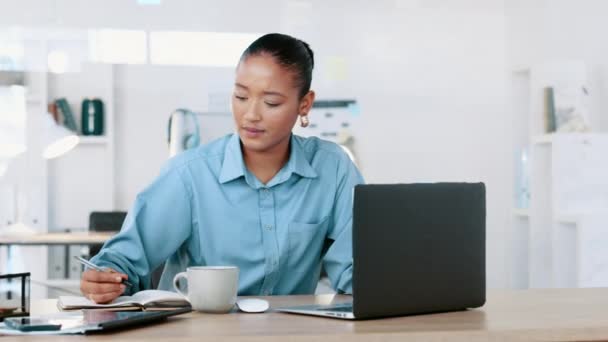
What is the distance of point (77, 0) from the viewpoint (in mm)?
5895

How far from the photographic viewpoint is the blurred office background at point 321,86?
5.75 m

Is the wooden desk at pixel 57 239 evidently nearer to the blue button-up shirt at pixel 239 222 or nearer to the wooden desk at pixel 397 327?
the blue button-up shirt at pixel 239 222

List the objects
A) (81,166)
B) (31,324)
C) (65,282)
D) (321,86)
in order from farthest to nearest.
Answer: (321,86), (81,166), (65,282), (31,324)

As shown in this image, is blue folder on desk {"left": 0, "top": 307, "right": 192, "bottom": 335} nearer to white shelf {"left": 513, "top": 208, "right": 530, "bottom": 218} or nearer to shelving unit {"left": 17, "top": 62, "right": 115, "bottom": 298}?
white shelf {"left": 513, "top": 208, "right": 530, "bottom": 218}

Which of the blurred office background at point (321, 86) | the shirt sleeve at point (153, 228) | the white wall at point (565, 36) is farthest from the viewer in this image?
the blurred office background at point (321, 86)

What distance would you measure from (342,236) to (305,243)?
3.5 inches

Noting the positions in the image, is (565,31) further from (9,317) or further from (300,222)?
(9,317)

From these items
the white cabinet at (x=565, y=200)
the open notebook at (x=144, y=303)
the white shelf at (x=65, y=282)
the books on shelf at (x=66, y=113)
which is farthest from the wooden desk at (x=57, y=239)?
the open notebook at (x=144, y=303)

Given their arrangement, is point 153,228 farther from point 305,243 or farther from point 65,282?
point 65,282

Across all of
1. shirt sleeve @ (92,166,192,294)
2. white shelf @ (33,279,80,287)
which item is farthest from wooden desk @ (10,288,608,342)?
white shelf @ (33,279,80,287)

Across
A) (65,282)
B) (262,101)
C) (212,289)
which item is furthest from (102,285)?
(65,282)

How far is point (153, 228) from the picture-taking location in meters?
2.00

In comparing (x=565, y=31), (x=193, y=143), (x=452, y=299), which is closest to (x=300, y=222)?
(x=452, y=299)

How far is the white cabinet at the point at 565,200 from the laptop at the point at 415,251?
2.85 metres
